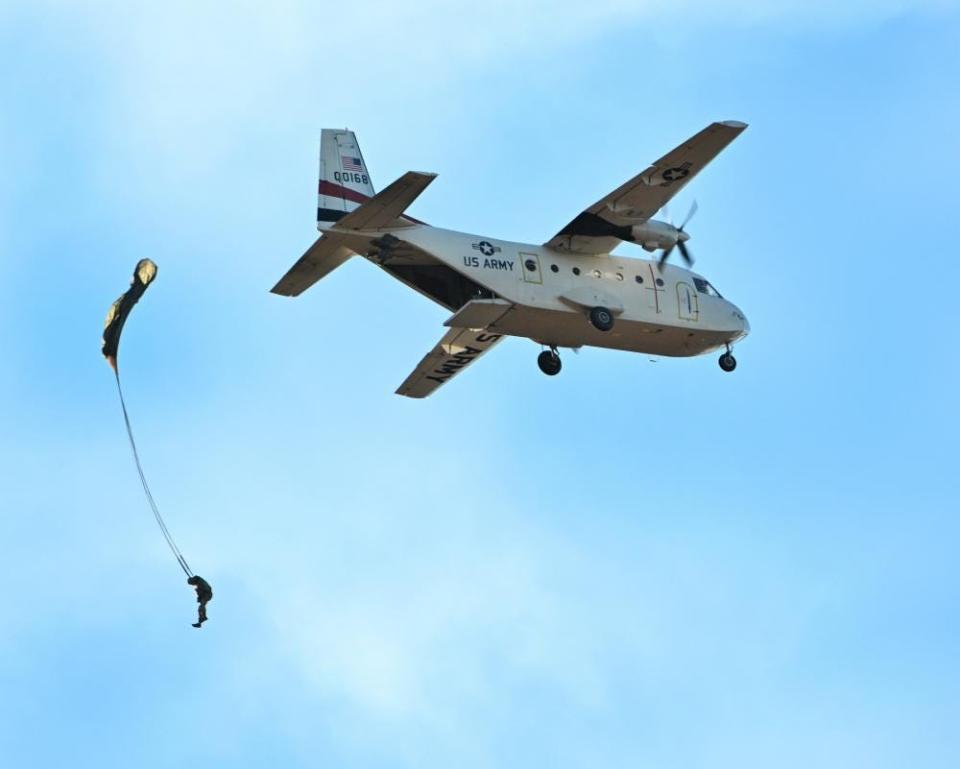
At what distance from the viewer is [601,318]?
36156 millimetres

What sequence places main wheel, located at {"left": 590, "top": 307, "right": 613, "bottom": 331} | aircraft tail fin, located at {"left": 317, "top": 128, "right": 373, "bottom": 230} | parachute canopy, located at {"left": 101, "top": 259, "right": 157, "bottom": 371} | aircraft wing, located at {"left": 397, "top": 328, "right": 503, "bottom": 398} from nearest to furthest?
1. parachute canopy, located at {"left": 101, "top": 259, "right": 157, "bottom": 371}
2. aircraft tail fin, located at {"left": 317, "top": 128, "right": 373, "bottom": 230}
3. main wheel, located at {"left": 590, "top": 307, "right": 613, "bottom": 331}
4. aircraft wing, located at {"left": 397, "top": 328, "right": 503, "bottom": 398}

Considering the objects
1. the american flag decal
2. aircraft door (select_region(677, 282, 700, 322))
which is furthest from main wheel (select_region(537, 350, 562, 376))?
the american flag decal

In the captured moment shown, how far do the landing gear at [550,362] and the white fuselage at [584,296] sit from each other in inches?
21.3

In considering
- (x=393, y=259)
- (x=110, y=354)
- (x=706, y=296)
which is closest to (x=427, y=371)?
(x=393, y=259)

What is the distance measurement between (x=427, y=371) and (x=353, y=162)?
→ 5.08m

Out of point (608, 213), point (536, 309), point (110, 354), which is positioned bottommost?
point (110, 354)

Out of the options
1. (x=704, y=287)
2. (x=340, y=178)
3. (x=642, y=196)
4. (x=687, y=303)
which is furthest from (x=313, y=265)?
(x=704, y=287)

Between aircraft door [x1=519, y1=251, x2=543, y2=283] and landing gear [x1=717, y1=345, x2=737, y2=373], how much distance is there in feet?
18.5

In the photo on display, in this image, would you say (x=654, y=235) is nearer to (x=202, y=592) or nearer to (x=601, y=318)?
(x=601, y=318)

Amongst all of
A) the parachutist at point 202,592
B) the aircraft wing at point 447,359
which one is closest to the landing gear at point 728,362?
the aircraft wing at point 447,359

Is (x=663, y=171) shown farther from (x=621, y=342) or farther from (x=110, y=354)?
(x=110, y=354)

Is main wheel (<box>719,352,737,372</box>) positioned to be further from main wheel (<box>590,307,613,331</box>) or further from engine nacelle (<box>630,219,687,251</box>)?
main wheel (<box>590,307,613,331</box>)

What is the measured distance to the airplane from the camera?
3512 cm

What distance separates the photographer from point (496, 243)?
118 feet
